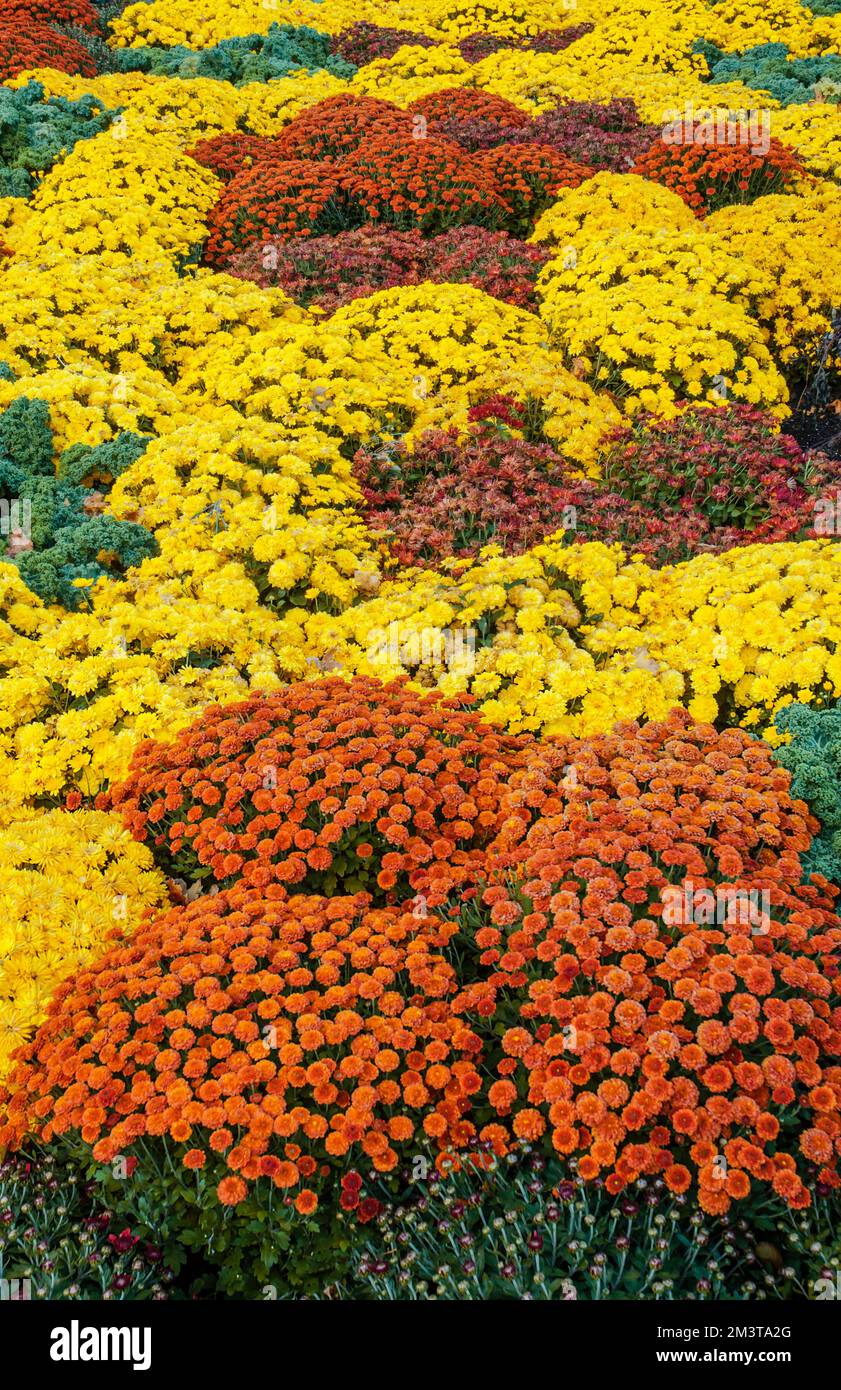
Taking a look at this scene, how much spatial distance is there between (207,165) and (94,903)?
12144 millimetres

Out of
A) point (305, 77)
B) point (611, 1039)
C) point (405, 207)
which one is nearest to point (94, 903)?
point (611, 1039)

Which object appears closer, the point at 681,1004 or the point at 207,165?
the point at 681,1004

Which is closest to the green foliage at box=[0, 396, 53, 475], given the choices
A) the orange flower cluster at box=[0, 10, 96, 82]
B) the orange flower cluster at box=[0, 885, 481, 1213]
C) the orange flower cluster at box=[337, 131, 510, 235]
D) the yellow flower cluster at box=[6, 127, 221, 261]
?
the yellow flower cluster at box=[6, 127, 221, 261]

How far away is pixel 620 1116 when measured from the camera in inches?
112

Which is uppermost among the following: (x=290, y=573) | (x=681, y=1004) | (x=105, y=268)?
(x=105, y=268)

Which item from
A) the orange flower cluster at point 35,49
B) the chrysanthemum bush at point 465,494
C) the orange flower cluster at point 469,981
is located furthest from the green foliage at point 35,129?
the orange flower cluster at point 469,981

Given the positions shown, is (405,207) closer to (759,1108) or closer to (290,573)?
(290,573)

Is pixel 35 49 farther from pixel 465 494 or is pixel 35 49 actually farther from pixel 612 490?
pixel 612 490

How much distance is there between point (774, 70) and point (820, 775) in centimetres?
1765

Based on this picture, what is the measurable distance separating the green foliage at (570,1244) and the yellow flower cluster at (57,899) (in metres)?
1.60

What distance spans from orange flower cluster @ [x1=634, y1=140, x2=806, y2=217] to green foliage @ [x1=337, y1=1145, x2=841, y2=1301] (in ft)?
40.5

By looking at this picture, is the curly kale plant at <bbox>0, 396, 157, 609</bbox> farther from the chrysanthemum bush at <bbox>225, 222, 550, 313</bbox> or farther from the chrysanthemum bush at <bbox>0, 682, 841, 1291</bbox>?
the chrysanthemum bush at <bbox>225, 222, 550, 313</bbox>

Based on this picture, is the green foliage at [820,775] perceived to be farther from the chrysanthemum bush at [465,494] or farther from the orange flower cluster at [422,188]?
the orange flower cluster at [422,188]

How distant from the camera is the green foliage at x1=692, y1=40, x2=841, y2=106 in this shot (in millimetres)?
15664
